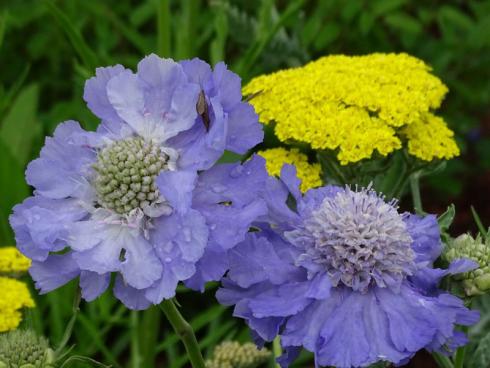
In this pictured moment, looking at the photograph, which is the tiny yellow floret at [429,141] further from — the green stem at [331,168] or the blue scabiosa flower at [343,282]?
the blue scabiosa flower at [343,282]

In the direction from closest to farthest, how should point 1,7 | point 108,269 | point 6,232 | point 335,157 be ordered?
point 108,269 → point 335,157 → point 6,232 → point 1,7

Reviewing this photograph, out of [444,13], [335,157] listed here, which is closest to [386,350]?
[335,157]

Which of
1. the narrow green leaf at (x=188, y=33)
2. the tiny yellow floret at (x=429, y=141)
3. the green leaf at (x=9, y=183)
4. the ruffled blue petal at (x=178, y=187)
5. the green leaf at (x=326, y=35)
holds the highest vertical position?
the ruffled blue petal at (x=178, y=187)

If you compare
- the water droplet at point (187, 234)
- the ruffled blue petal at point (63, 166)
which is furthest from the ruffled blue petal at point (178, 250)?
the ruffled blue petal at point (63, 166)

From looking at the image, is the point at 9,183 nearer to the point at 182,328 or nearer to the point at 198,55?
the point at 198,55

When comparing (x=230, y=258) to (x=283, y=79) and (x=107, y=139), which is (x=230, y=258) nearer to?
(x=107, y=139)

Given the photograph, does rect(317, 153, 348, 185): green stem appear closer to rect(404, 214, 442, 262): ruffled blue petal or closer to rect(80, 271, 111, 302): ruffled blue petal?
rect(404, 214, 442, 262): ruffled blue petal
